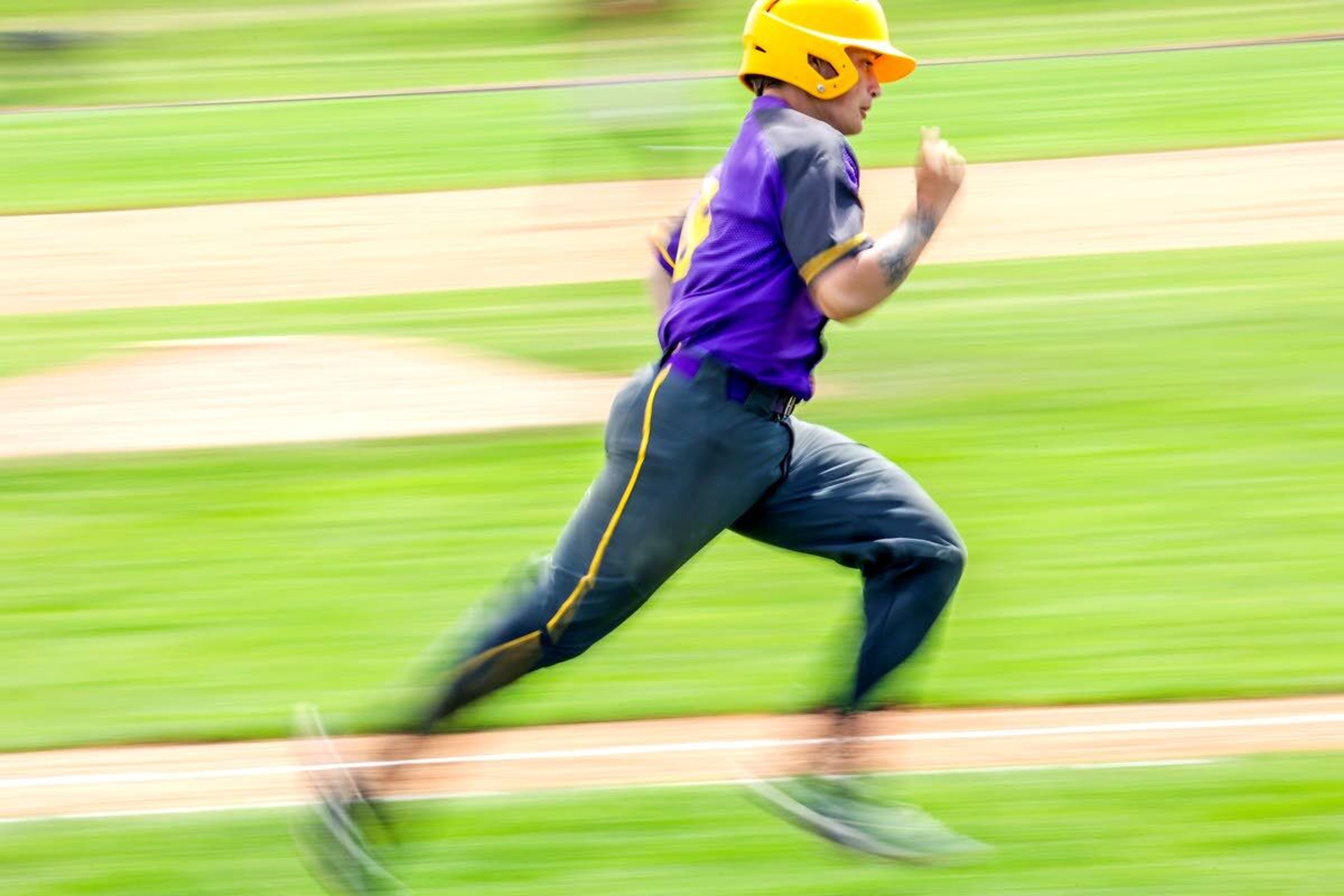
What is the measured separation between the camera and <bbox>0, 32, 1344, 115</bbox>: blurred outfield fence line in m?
19.3

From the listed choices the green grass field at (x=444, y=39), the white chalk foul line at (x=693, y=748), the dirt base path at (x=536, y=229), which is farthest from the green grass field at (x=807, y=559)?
the green grass field at (x=444, y=39)

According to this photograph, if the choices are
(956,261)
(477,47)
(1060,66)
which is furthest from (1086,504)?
(477,47)

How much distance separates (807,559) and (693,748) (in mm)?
1710

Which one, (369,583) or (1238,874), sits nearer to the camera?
(1238,874)

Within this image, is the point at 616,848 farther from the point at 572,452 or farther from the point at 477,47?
the point at 477,47

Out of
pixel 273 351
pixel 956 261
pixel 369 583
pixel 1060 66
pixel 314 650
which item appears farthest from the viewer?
pixel 1060 66

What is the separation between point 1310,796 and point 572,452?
397 centimetres

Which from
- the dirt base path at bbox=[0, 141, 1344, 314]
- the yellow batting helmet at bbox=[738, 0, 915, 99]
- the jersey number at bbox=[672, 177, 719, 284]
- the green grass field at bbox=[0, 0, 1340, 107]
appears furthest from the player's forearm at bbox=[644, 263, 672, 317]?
the green grass field at bbox=[0, 0, 1340, 107]

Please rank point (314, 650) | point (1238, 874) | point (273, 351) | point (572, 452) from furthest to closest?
point (273, 351) < point (572, 452) < point (314, 650) < point (1238, 874)

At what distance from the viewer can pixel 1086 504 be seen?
7.13 m

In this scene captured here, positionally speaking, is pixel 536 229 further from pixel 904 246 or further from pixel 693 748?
pixel 904 246

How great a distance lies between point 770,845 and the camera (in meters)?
4.54

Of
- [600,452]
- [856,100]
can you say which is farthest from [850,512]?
[600,452]

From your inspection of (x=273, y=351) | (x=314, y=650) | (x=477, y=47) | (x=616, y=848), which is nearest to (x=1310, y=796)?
(x=616, y=848)
